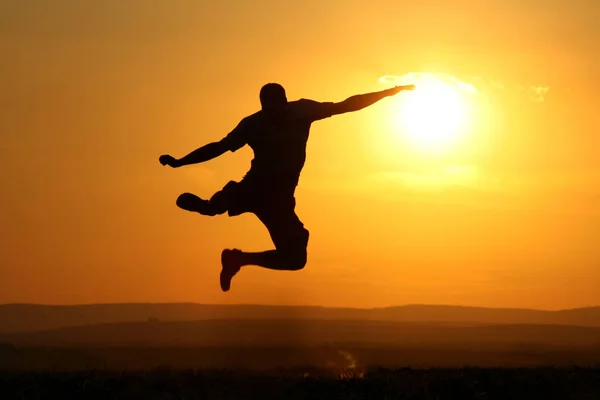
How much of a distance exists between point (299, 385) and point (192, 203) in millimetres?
2746

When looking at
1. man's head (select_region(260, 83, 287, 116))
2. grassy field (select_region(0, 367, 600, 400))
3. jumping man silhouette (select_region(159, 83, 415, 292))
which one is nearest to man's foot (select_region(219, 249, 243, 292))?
jumping man silhouette (select_region(159, 83, 415, 292))

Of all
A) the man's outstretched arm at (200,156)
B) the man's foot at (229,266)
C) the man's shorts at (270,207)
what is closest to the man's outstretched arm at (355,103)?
the man's shorts at (270,207)

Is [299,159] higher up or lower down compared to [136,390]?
higher up

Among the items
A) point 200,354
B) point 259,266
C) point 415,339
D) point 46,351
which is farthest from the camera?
point 415,339

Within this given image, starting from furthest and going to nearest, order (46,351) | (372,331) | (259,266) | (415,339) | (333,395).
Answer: (372,331)
(415,339)
(46,351)
(259,266)
(333,395)

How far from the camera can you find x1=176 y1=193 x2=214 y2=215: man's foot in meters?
15.1

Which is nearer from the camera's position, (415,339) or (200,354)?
(200,354)

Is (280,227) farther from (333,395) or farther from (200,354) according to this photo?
(200,354)

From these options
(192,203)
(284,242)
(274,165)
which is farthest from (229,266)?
(274,165)

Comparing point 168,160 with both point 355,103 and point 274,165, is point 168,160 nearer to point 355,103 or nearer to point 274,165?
point 274,165

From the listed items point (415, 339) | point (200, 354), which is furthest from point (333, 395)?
point (415, 339)

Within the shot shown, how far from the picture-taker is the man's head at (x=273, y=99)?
1453cm

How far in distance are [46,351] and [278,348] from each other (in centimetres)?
1399

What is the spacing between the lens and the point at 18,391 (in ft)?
48.3
